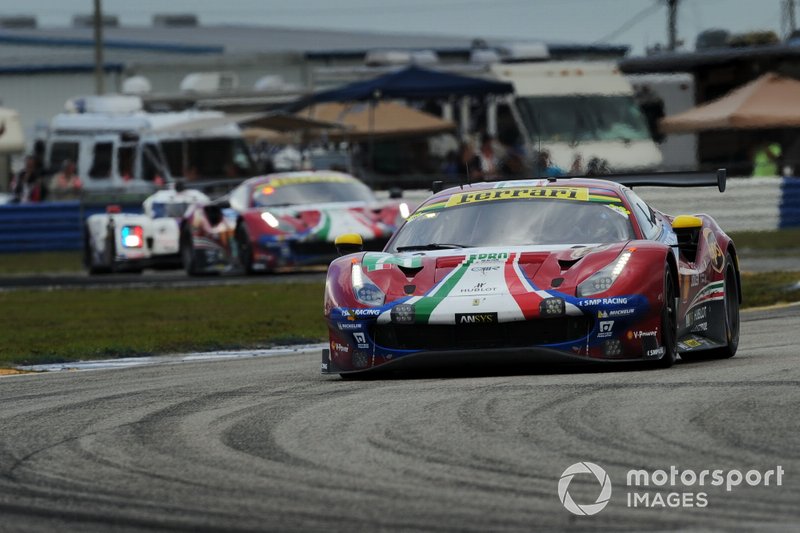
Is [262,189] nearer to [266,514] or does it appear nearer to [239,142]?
[239,142]

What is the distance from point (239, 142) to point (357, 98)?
248 cm

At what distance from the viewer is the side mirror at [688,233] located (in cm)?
1012

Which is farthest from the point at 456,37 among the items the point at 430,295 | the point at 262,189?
the point at 430,295

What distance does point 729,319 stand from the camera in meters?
10.7

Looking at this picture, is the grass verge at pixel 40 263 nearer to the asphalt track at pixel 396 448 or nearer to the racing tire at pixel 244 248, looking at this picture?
the racing tire at pixel 244 248

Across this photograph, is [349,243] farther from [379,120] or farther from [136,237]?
[379,120]

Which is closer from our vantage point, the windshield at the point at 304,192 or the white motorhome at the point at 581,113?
the windshield at the point at 304,192

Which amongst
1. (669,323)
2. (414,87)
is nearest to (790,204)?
(414,87)

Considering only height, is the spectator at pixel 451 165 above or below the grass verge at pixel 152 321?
above

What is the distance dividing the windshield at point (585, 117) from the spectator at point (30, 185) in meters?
8.35

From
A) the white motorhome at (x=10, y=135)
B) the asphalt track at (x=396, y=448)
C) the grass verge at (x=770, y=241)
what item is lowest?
the asphalt track at (x=396, y=448)

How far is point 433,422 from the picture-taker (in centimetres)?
744

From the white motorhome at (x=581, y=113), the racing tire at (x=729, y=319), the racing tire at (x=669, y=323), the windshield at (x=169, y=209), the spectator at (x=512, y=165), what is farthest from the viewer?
the white motorhome at (x=581, y=113)

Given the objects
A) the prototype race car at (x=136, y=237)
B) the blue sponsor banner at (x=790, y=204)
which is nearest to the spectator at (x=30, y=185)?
the prototype race car at (x=136, y=237)
